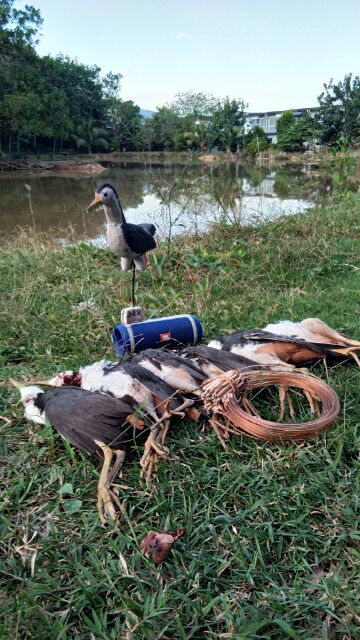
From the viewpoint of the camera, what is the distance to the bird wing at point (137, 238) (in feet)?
6.94

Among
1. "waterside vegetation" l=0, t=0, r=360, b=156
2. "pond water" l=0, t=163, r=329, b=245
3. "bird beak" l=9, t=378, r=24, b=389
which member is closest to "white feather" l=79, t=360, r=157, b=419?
"bird beak" l=9, t=378, r=24, b=389

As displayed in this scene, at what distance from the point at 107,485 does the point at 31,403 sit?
533mm

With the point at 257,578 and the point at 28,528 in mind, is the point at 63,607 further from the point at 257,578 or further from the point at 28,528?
the point at 257,578

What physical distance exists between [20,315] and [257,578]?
1959mm

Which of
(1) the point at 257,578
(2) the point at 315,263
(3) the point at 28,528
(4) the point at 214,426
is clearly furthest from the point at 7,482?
(2) the point at 315,263

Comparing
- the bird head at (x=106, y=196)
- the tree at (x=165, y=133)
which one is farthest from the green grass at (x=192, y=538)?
the tree at (x=165, y=133)

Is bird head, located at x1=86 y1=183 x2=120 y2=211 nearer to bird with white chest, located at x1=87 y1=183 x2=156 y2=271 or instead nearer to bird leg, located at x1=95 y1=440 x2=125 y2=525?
bird with white chest, located at x1=87 y1=183 x2=156 y2=271

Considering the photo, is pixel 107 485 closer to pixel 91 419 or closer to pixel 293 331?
pixel 91 419

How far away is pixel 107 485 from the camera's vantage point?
1.29 meters

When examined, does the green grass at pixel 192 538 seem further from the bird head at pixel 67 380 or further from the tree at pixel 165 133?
the tree at pixel 165 133

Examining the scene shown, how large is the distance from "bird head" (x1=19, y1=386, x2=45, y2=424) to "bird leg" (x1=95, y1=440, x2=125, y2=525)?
1.04 ft

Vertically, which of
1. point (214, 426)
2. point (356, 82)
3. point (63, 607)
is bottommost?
point (63, 607)

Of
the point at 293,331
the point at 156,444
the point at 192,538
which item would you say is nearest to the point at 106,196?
the point at 293,331

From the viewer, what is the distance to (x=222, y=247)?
4066 millimetres
